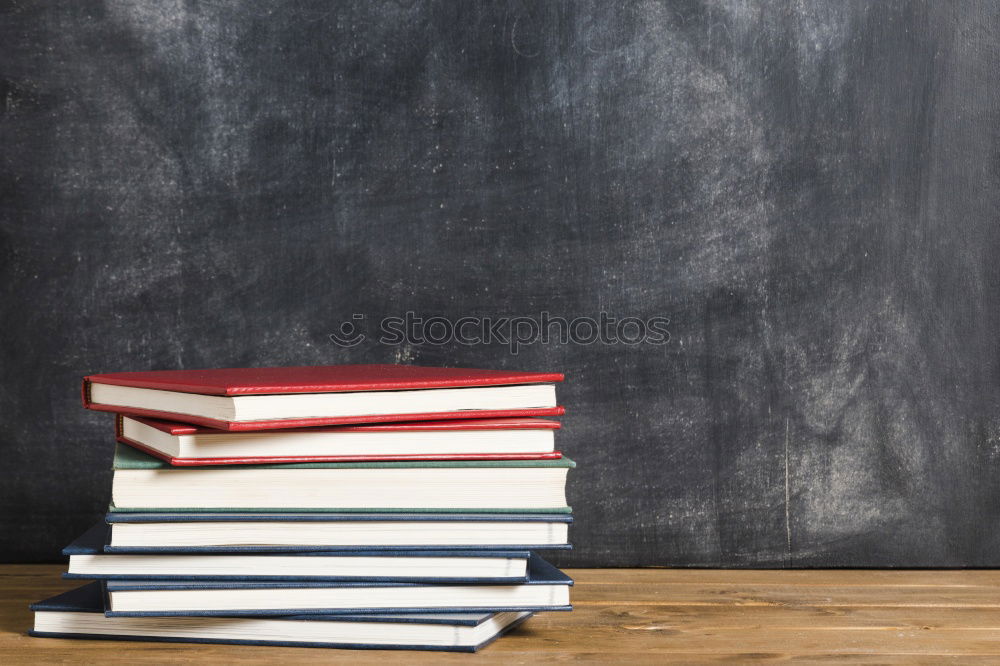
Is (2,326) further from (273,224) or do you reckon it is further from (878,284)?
(878,284)

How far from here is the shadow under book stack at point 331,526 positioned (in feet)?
3.10

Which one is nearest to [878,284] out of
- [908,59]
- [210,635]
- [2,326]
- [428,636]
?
[908,59]

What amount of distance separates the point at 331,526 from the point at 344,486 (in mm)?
42

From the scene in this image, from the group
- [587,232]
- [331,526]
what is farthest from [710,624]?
[587,232]

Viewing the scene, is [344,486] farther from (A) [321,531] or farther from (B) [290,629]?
(B) [290,629]

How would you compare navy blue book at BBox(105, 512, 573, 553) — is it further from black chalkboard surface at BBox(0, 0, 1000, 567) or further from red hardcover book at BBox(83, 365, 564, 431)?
black chalkboard surface at BBox(0, 0, 1000, 567)

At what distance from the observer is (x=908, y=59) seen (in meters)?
1.38

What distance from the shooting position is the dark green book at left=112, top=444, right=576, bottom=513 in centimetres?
95

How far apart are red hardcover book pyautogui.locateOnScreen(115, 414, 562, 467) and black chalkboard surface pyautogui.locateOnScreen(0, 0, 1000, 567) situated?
0.39m

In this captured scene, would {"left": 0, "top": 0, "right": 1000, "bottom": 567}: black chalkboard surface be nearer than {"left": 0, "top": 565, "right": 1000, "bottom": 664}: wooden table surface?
No

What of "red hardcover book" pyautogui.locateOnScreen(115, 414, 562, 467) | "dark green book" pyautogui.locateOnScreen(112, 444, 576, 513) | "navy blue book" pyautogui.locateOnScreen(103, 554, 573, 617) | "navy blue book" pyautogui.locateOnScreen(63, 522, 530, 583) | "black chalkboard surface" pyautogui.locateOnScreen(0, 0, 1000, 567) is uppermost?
"black chalkboard surface" pyautogui.locateOnScreen(0, 0, 1000, 567)

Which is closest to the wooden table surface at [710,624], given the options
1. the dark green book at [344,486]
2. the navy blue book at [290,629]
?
the navy blue book at [290,629]

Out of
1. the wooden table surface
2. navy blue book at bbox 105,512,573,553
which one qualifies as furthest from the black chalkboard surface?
navy blue book at bbox 105,512,573,553

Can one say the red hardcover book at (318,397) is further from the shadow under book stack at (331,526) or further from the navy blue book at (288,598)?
the navy blue book at (288,598)
